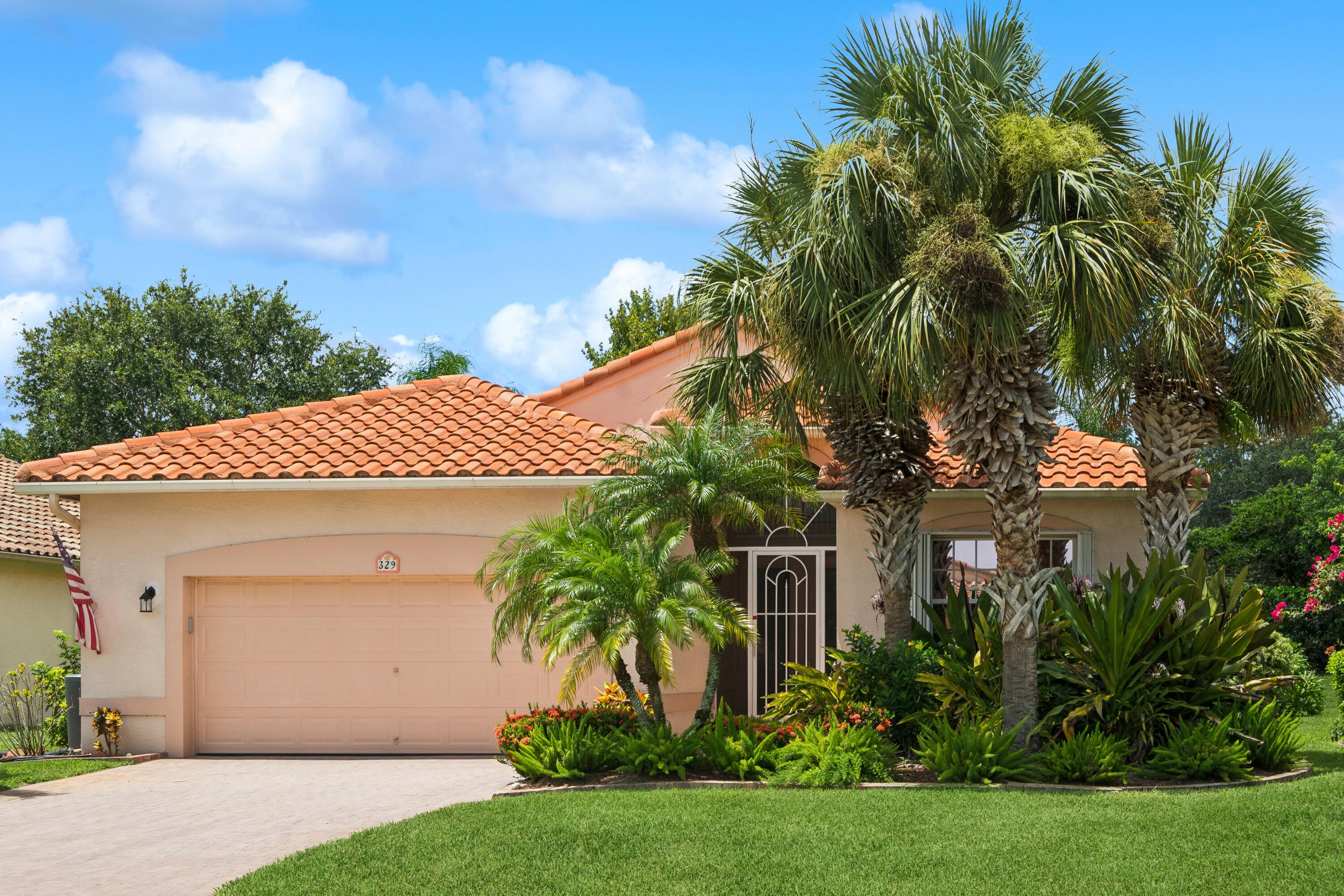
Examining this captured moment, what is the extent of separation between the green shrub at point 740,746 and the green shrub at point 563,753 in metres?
0.95

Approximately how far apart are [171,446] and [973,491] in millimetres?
10595

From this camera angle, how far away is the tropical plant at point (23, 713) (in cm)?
1512

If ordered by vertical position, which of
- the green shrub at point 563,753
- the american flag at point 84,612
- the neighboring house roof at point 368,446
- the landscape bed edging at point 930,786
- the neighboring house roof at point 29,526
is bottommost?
the landscape bed edging at point 930,786

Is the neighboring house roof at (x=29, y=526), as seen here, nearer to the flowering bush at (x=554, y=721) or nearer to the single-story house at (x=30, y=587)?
the single-story house at (x=30, y=587)

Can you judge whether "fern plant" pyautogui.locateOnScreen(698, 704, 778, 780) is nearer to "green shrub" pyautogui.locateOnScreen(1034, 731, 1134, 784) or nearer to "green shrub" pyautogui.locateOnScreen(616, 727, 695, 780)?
"green shrub" pyautogui.locateOnScreen(616, 727, 695, 780)

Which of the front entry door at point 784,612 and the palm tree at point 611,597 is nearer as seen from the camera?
the palm tree at point 611,597

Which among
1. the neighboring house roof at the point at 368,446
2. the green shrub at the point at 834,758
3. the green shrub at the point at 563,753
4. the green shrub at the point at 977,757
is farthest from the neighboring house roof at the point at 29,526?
the green shrub at the point at 977,757

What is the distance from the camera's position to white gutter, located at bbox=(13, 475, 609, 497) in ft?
46.8

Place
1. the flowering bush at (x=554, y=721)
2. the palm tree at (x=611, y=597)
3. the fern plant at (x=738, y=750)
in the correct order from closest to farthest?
the palm tree at (x=611, y=597)
the fern plant at (x=738, y=750)
the flowering bush at (x=554, y=721)

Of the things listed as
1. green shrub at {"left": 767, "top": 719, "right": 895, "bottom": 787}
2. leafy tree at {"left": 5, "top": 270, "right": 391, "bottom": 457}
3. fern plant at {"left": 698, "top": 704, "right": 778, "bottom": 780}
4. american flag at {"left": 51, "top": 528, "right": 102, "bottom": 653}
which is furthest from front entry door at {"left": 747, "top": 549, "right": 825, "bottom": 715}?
leafy tree at {"left": 5, "top": 270, "right": 391, "bottom": 457}

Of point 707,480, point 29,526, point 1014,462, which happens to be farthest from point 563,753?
point 29,526

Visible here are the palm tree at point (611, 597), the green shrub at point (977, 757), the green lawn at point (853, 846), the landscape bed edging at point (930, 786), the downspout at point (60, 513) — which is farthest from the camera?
the downspout at point (60, 513)

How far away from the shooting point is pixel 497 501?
14797mm

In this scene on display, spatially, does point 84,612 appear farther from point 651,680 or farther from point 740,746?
point 740,746
